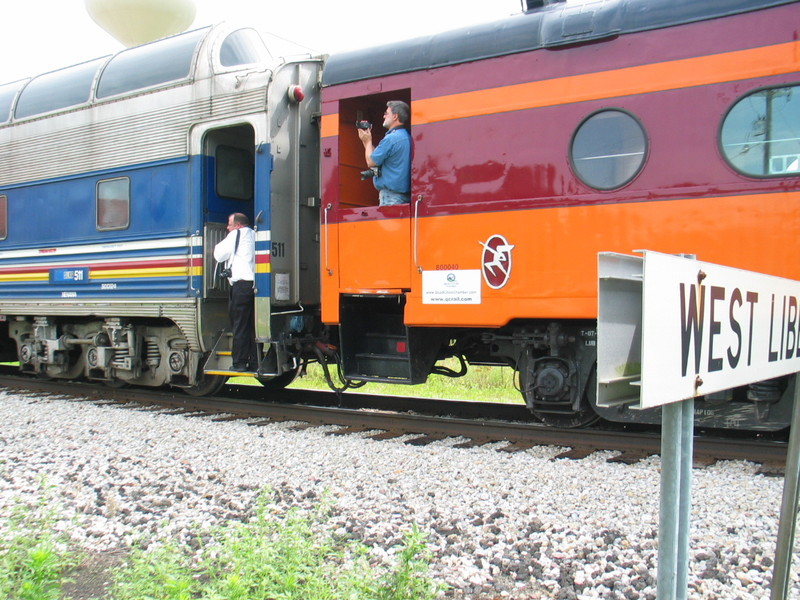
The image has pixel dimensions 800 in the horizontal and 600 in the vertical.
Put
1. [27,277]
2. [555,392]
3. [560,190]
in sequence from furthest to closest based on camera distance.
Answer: [27,277] → [555,392] → [560,190]

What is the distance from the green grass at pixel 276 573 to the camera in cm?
248

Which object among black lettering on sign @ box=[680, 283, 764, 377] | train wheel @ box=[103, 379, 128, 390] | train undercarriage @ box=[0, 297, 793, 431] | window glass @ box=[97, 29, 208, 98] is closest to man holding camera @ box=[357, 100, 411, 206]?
train undercarriage @ box=[0, 297, 793, 431]

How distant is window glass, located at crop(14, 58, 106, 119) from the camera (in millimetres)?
8864

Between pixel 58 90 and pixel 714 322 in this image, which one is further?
pixel 58 90

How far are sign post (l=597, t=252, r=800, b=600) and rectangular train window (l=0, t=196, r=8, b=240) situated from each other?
35.1 ft

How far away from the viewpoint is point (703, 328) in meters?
1.38

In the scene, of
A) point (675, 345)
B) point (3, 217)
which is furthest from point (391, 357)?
point (3, 217)

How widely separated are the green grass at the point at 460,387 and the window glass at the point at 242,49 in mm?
4839

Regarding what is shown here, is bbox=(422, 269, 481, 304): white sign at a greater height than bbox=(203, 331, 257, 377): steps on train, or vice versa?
bbox=(422, 269, 481, 304): white sign

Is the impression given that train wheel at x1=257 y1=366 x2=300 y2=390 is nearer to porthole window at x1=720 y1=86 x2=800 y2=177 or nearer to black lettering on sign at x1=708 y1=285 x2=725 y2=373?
porthole window at x1=720 y1=86 x2=800 y2=177

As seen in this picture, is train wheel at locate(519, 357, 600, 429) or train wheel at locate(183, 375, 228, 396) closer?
train wheel at locate(519, 357, 600, 429)

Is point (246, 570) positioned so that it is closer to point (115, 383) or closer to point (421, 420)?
point (421, 420)

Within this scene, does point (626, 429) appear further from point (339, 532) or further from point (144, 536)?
point (144, 536)

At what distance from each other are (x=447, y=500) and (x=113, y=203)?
6.47 metres
